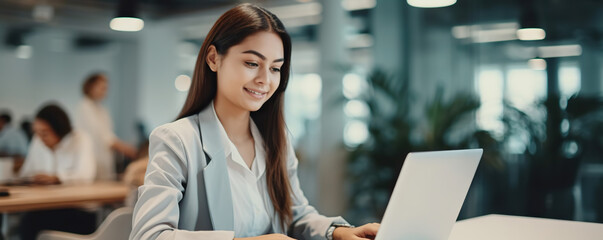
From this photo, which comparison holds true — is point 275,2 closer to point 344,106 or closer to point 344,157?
point 344,106

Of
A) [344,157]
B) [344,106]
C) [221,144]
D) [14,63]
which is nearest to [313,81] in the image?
[344,106]

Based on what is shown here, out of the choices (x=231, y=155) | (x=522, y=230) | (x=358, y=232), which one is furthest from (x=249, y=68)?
(x=522, y=230)

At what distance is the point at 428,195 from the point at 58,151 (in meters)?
3.87

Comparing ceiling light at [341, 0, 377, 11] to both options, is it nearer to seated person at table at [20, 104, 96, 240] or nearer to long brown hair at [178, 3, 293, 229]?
seated person at table at [20, 104, 96, 240]

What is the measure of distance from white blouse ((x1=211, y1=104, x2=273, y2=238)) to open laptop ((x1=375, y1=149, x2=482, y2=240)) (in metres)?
0.56

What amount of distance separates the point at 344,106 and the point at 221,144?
15.3ft

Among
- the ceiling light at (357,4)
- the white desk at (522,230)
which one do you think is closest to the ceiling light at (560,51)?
the ceiling light at (357,4)

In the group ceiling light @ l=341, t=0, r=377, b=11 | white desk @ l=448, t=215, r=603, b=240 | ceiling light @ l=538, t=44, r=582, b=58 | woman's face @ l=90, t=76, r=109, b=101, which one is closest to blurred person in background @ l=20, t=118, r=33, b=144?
woman's face @ l=90, t=76, r=109, b=101

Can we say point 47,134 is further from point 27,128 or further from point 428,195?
point 428,195

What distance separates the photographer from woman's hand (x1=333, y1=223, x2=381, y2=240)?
1577 mm

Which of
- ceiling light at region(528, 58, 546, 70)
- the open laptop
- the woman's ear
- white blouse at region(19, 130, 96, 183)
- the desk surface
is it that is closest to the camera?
the open laptop

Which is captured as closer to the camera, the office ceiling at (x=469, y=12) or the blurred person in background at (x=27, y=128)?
the office ceiling at (x=469, y=12)

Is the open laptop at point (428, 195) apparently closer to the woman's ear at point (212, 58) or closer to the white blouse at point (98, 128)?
the woman's ear at point (212, 58)

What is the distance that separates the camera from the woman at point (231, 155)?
1.47m
